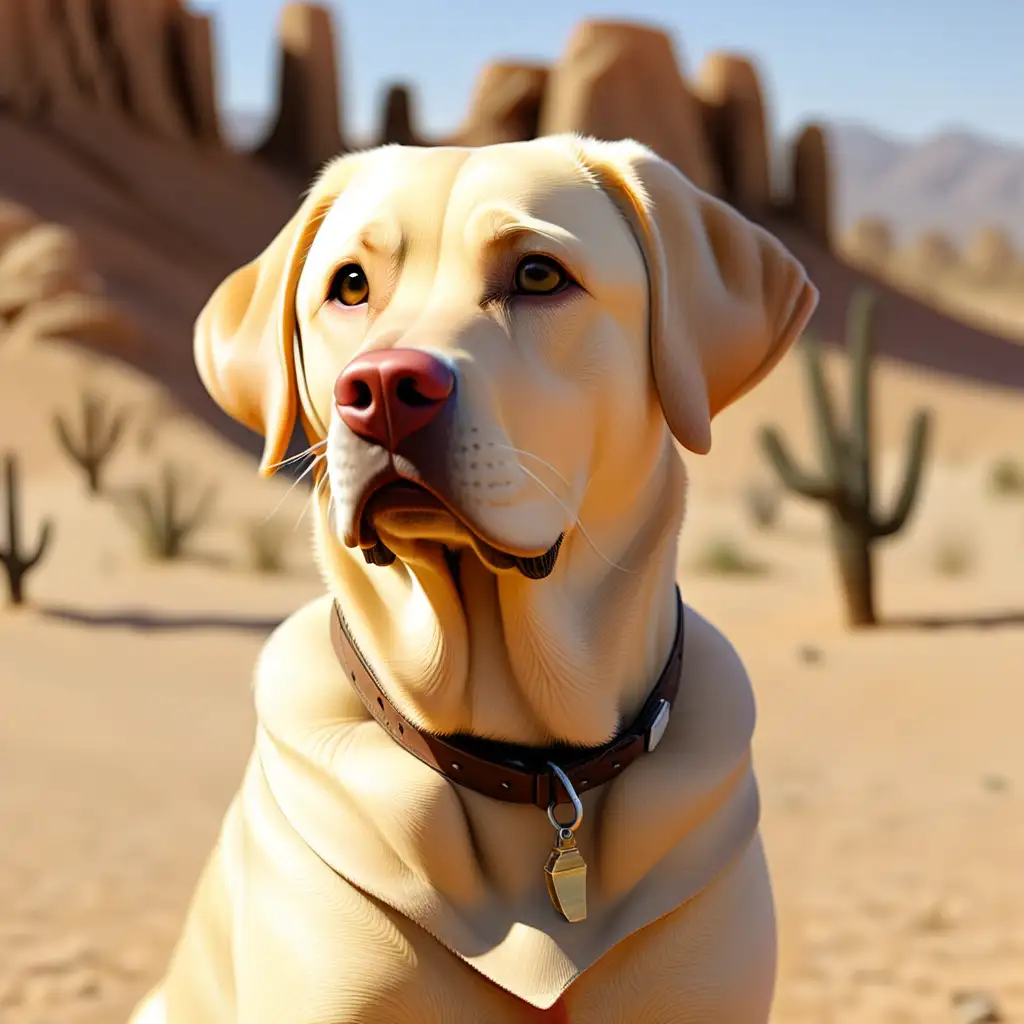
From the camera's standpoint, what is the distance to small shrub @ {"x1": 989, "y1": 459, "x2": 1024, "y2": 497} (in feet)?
57.7

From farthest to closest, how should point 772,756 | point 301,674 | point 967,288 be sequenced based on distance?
point 967,288
point 772,756
point 301,674

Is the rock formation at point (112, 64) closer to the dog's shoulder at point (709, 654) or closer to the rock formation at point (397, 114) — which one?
the rock formation at point (397, 114)

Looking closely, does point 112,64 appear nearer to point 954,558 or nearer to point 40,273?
point 40,273

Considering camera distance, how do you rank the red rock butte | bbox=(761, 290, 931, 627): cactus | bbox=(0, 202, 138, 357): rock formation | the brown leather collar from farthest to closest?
the red rock butte, bbox=(0, 202, 138, 357): rock formation, bbox=(761, 290, 931, 627): cactus, the brown leather collar

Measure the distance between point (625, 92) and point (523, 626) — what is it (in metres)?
34.0

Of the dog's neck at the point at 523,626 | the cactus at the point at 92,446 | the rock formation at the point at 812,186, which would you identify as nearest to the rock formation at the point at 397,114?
the rock formation at the point at 812,186

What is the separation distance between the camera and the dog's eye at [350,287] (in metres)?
2.29

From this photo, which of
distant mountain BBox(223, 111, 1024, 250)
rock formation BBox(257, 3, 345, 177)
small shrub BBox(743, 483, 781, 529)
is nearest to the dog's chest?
small shrub BBox(743, 483, 781, 529)

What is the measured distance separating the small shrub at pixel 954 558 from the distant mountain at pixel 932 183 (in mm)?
104559

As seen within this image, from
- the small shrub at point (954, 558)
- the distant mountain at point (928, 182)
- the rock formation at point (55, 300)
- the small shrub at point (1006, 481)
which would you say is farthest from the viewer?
the distant mountain at point (928, 182)

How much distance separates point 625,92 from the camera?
113ft

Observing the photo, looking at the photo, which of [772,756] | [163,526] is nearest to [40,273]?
[163,526]

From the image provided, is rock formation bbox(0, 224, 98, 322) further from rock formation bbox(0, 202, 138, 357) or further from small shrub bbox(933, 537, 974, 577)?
small shrub bbox(933, 537, 974, 577)

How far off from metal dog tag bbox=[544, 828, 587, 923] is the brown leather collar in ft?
0.29
